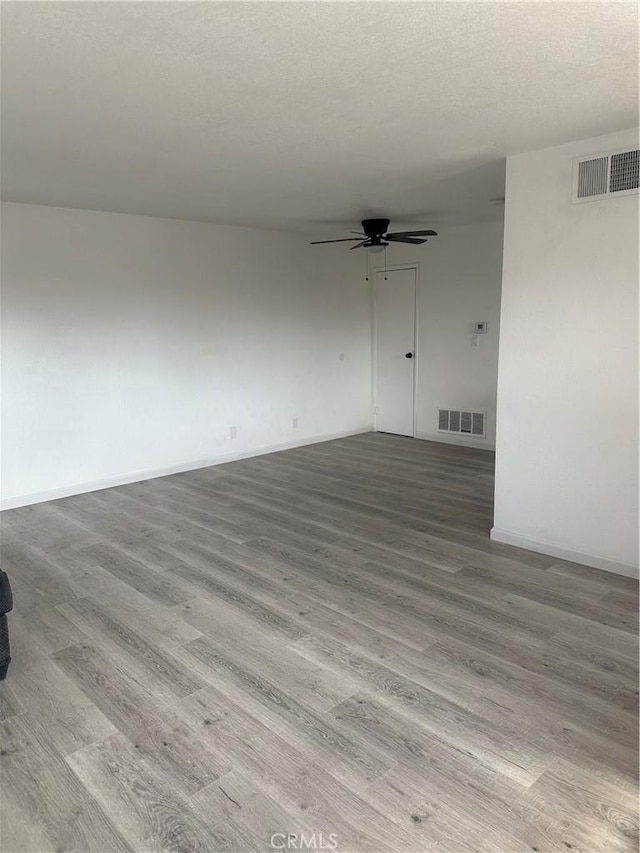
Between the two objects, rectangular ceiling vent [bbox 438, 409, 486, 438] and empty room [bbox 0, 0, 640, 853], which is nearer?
empty room [bbox 0, 0, 640, 853]

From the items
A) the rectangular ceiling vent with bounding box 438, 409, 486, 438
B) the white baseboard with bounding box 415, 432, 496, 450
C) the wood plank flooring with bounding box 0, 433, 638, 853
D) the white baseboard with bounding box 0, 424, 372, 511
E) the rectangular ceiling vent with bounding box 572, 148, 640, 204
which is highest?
the rectangular ceiling vent with bounding box 572, 148, 640, 204

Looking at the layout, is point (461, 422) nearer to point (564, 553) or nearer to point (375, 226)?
point (375, 226)

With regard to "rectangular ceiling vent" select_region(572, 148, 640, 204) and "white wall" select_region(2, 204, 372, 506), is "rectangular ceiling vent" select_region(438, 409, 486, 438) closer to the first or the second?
"white wall" select_region(2, 204, 372, 506)

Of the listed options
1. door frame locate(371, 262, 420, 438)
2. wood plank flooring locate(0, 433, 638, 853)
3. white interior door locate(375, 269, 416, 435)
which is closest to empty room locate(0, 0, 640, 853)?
wood plank flooring locate(0, 433, 638, 853)

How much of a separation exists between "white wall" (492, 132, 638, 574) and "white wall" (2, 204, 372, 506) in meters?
3.37

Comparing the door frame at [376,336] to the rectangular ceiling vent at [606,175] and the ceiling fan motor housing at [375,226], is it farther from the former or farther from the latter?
the rectangular ceiling vent at [606,175]

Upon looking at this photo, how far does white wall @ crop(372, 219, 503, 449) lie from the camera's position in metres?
6.77

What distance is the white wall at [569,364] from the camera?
3.43m

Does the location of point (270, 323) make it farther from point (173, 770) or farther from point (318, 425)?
point (173, 770)

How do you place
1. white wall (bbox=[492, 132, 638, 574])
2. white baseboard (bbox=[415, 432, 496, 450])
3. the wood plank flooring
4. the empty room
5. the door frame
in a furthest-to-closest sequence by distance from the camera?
the door frame → white baseboard (bbox=[415, 432, 496, 450]) → white wall (bbox=[492, 132, 638, 574]) → the empty room → the wood plank flooring

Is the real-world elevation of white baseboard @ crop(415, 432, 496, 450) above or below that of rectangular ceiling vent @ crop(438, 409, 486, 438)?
below

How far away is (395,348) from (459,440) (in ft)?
4.95

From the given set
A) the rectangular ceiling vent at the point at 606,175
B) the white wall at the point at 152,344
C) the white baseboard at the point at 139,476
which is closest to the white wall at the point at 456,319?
the white wall at the point at 152,344

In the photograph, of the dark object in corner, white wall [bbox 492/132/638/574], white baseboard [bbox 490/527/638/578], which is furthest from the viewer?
white baseboard [bbox 490/527/638/578]
